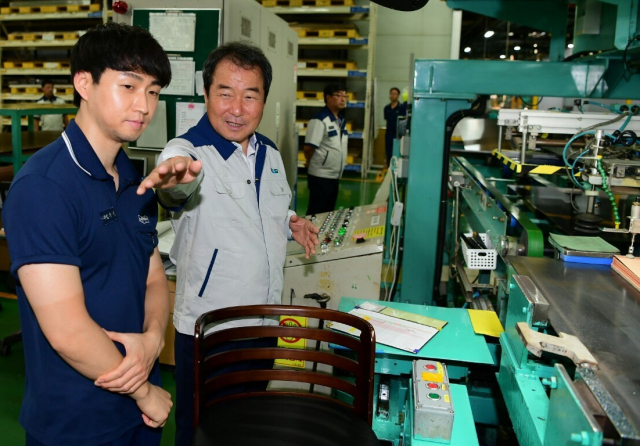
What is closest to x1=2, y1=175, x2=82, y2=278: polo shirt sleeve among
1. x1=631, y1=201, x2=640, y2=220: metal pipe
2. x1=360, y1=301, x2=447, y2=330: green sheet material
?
x1=360, y1=301, x2=447, y2=330: green sheet material

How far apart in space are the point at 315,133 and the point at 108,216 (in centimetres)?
370

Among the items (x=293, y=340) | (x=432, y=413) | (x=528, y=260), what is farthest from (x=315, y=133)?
(x=432, y=413)

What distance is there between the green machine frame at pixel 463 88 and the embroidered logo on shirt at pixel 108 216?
1803 millimetres

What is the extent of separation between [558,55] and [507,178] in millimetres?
892

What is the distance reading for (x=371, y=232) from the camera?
2676mm

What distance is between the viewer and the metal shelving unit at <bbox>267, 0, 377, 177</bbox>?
25.8 ft

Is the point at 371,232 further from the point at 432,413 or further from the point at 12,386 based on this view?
the point at 12,386

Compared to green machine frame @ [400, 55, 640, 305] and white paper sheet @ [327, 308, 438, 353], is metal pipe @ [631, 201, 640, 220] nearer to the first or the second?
white paper sheet @ [327, 308, 438, 353]

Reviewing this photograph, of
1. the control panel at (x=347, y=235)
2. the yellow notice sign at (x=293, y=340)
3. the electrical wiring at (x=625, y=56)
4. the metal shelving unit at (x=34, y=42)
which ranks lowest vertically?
the yellow notice sign at (x=293, y=340)

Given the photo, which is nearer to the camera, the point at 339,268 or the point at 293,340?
the point at 293,340

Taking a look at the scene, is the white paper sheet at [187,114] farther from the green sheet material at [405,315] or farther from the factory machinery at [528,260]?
the green sheet material at [405,315]

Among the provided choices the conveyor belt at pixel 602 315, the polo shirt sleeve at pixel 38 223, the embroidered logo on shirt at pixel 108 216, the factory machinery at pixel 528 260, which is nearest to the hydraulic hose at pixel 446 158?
the factory machinery at pixel 528 260

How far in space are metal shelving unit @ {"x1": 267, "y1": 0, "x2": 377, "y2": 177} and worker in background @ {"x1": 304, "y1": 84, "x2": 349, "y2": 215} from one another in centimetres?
327

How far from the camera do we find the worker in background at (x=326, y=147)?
187 inches
